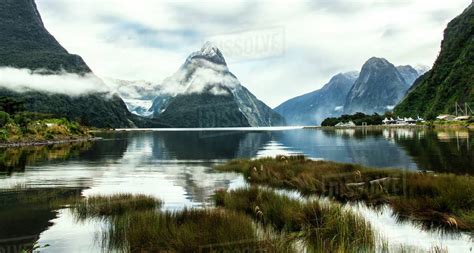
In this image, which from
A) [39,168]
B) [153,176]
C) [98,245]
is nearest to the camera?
[98,245]

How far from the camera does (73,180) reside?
38.1 metres

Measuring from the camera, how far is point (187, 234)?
15062 millimetres

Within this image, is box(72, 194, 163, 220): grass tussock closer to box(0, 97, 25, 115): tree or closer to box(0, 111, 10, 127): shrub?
box(0, 111, 10, 127): shrub

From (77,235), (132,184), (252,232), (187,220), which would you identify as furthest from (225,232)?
(132,184)

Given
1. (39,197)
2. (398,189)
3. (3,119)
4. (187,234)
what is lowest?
(39,197)

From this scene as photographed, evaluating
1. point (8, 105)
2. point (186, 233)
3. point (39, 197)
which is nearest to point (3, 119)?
point (8, 105)

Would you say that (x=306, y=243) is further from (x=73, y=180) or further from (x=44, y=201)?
(x=73, y=180)

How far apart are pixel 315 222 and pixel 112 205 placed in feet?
40.3

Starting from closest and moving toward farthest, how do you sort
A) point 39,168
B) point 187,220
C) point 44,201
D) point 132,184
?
1. point 187,220
2. point 44,201
3. point 132,184
4. point 39,168

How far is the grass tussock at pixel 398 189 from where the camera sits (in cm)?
1977

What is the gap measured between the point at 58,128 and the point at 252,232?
13267 centimetres

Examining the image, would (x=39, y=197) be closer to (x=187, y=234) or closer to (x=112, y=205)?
(x=112, y=205)

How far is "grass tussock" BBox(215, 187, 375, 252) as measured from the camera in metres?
15.1

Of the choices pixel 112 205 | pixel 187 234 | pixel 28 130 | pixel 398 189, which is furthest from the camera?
pixel 28 130
